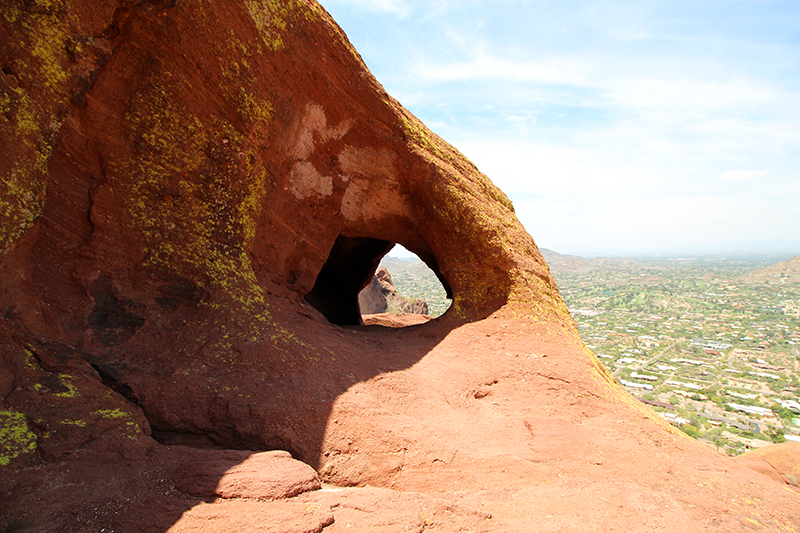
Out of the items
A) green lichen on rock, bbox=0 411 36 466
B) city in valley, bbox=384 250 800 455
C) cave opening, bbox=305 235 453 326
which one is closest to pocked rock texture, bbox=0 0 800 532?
green lichen on rock, bbox=0 411 36 466

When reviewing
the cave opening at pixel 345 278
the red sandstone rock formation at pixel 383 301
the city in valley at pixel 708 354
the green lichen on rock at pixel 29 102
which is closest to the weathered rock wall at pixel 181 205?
the green lichen on rock at pixel 29 102

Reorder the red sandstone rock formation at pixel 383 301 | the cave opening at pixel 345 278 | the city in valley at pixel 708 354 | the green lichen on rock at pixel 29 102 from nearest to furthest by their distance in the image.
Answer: the green lichen on rock at pixel 29 102 < the cave opening at pixel 345 278 < the city in valley at pixel 708 354 < the red sandstone rock formation at pixel 383 301

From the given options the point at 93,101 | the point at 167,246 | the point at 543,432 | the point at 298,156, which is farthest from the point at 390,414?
the point at 93,101

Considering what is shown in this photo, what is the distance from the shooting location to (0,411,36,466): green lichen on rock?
3.21 m

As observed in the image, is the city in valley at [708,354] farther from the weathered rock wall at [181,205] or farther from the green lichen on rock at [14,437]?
the green lichen on rock at [14,437]

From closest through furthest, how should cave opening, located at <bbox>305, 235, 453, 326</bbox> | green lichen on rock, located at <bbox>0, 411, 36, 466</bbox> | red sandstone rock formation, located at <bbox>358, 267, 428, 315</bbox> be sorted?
green lichen on rock, located at <bbox>0, 411, 36, 466</bbox>
cave opening, located at <bbox>305, 235, 453, 326</bbox>
red sandstone rock formation, located at <bbox>358, 267, 428, 315</bbox>

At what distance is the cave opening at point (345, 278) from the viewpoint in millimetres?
14758

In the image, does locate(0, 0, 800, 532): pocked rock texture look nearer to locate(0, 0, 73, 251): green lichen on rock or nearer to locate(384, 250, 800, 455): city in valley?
locate(0, 0, 73, 251): green lichen on rock

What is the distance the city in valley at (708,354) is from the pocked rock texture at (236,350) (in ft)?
55.8

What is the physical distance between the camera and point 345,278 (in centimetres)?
1562

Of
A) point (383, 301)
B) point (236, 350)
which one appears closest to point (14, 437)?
point (236, 350)

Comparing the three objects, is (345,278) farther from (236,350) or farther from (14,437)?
(14,437)

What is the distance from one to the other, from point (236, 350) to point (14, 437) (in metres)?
2.55

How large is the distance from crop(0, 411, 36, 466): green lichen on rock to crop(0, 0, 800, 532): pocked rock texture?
0.05 ft
